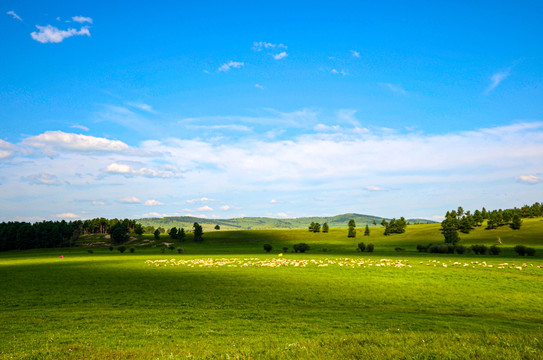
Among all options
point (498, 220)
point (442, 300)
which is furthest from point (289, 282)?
point (498, 220)

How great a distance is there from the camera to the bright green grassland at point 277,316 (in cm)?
1195

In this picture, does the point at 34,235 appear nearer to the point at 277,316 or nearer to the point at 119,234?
the point at 119,234

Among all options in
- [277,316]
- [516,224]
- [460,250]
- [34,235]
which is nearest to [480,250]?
[460,250]

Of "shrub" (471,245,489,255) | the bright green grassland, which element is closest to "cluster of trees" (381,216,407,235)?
"shrub" (471,245,489,255)

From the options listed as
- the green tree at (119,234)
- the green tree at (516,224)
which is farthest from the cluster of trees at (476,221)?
the green tree at (119,234)

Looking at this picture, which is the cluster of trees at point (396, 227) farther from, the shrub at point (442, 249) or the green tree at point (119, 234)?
the green tree at point (119, 234)

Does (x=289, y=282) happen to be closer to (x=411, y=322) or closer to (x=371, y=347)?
(x=411, y=322)

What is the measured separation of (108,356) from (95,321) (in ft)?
28.1

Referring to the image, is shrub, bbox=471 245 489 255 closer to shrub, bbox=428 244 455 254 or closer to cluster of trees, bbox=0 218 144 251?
shrub, bbox=428 244 455 254

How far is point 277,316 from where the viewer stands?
816 inches

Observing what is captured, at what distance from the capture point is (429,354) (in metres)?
10.1

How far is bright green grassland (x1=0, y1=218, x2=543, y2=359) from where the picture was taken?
11953 millimetres

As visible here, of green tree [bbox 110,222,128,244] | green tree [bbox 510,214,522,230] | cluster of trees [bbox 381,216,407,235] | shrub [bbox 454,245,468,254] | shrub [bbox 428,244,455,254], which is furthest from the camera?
green tree [bbox 110,222,128,244]

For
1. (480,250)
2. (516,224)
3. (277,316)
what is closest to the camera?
(277,316)
